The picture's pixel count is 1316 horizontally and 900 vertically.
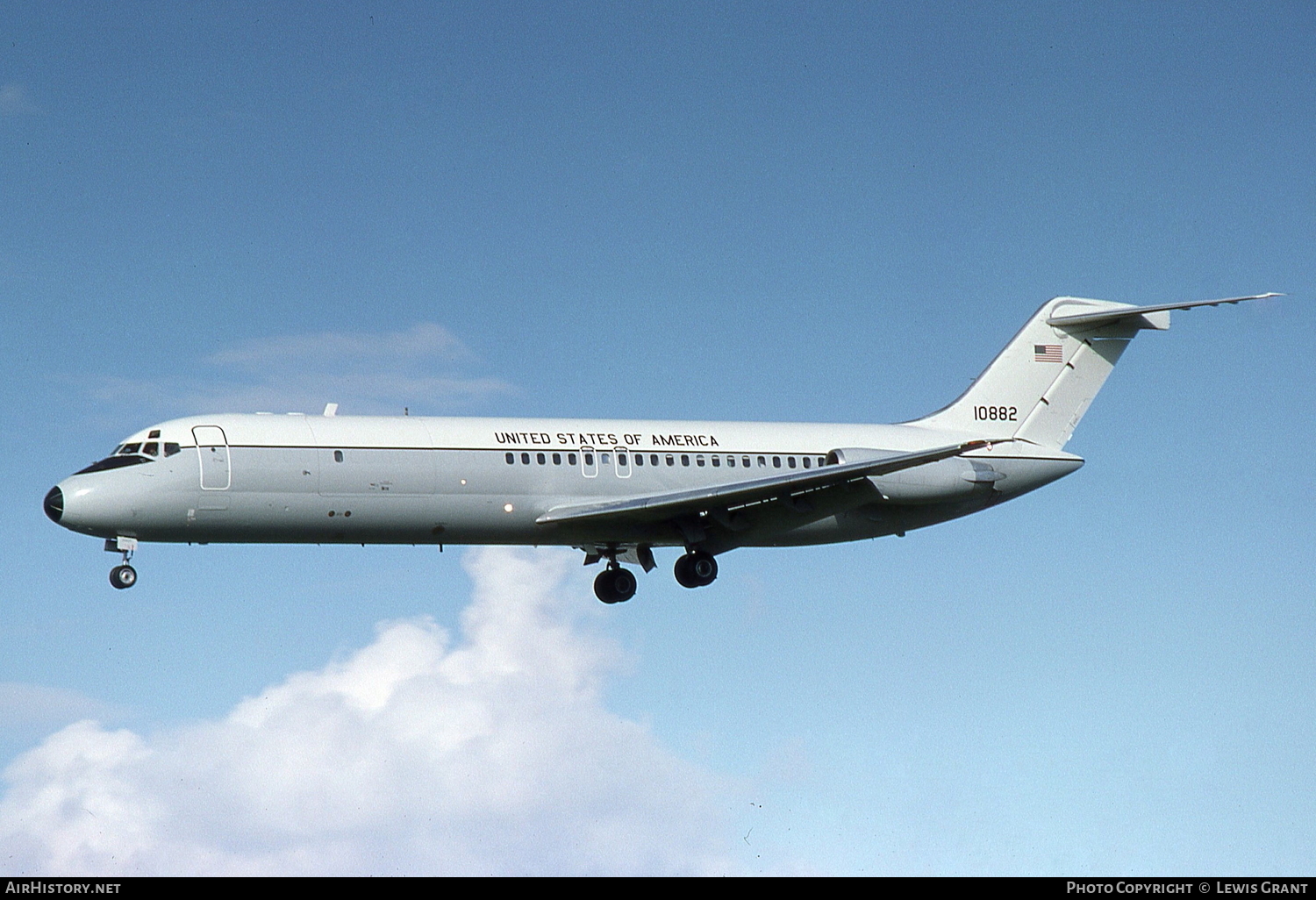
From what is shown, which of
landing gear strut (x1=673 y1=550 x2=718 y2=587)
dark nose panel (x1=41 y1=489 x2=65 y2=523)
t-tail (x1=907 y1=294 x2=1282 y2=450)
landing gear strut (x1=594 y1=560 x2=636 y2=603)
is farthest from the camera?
t-tail (x1=907 y1=294 x2=1282 y2=450)

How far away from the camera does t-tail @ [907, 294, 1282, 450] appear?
47.2 m

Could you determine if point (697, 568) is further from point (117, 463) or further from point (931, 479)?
point (117, 463)

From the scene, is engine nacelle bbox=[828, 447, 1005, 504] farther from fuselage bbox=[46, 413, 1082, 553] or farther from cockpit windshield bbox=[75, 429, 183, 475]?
cockpit windshield bbox=[75, 429, 183, 475]

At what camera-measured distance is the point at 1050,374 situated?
4759cm

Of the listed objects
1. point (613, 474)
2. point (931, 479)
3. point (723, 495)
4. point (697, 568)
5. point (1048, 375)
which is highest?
point (1048, 375)

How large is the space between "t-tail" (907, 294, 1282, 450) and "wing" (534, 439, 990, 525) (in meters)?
6.96

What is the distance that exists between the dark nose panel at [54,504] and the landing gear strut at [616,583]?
13.8m

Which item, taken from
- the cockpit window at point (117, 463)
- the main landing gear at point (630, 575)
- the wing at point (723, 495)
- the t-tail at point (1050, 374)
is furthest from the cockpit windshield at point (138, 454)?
the t-tail at point (1050, 374)

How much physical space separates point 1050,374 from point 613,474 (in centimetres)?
1376

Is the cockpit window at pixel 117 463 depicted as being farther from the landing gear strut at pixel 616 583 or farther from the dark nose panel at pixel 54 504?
the landing gear strut at pixel 616 583

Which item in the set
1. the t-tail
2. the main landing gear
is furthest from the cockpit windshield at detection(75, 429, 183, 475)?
the t-tail

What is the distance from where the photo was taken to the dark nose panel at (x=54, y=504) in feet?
123

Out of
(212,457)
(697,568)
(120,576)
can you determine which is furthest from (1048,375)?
(120,576)
